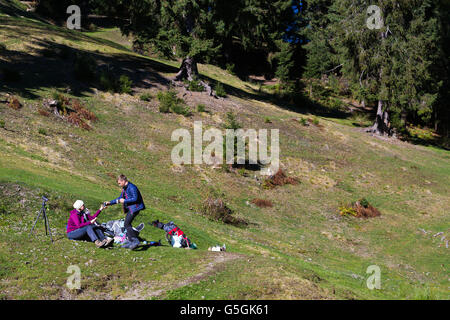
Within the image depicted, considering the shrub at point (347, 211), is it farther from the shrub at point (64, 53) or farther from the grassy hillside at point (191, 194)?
the shrub at point (64, 53)

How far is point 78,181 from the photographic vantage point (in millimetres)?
19734

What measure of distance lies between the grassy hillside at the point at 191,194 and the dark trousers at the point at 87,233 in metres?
0.27

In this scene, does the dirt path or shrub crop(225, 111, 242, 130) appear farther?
shrub crop(225, 111, 242, 130)

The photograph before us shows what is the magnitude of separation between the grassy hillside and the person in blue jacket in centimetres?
44

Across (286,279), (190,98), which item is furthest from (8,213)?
(190,98)

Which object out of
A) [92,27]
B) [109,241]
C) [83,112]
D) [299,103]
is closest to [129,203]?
[109,241]

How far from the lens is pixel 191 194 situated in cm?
2417

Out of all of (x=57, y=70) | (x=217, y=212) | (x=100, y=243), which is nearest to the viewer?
(x=100, y=243)

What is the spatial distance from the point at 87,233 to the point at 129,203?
1611 millimetres

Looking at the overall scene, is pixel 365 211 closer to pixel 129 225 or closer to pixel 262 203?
pixel 262 203

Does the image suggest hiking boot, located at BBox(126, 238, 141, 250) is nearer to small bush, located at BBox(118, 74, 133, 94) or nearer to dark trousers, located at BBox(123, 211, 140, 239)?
dark trousers, located at BBox(123, 211, 140, 239)

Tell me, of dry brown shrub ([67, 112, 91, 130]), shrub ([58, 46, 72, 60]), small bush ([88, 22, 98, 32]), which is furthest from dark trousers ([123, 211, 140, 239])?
small bush ([88, 22, 98, 32])

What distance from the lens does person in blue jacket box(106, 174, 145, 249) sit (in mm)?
12156
